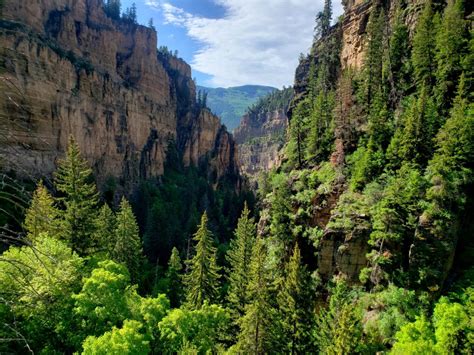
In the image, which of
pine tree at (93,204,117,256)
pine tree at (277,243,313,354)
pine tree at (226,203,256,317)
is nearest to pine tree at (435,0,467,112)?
pine tree at (277,243,313,354)

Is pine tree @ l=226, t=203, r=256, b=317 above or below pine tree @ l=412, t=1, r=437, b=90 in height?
below

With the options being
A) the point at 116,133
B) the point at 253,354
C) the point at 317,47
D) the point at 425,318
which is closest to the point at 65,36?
the point at 116,133

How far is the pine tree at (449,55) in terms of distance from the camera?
32094 mm

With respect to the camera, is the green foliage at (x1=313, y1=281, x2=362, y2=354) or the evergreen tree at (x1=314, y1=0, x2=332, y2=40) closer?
the green foliage at (x1=313, y1=281, x2=362, y2=354)

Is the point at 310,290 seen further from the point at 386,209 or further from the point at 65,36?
the point at 65,36

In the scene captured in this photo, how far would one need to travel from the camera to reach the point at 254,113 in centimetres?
19688

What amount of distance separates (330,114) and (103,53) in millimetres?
63726

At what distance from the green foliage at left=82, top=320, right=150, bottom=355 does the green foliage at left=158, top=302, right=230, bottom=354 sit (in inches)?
131

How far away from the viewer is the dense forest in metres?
19.9

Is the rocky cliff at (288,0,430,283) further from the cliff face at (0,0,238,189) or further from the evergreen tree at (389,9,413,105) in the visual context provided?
the cliff face at (0,0,238,189)

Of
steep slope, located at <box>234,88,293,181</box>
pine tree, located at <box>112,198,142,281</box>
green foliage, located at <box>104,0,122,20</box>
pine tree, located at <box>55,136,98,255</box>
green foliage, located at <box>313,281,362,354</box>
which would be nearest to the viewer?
green foliage, located at <box>313,281,362,354</box>

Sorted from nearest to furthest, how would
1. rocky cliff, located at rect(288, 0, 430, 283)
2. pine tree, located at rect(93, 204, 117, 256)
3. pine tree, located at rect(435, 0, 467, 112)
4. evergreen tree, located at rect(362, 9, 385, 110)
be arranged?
1. rocky cliff, located at rect(288, 0, 430, 283)
2. pine tree, located at rect(93, 204, 117, 256)
3. pine tree, located at rect(435, 0, 467, 112)
4. evergreen tree, located at rect(362, 9, 385, 110)

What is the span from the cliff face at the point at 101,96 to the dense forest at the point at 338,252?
1816 centimetres

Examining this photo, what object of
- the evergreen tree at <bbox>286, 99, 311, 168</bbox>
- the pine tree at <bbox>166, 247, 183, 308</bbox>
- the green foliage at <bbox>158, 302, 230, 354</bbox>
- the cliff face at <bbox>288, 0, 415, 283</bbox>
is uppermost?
the evergreen tree at <bbox>286, 99, 311, 168</bbox>
